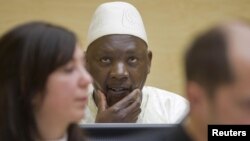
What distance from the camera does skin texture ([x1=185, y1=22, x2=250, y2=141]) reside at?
2.31 feet

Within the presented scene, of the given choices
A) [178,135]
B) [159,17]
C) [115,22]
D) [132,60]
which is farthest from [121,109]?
[159,17]

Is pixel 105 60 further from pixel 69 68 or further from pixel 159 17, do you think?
pixel 159 17

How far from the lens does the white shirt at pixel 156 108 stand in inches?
66.1

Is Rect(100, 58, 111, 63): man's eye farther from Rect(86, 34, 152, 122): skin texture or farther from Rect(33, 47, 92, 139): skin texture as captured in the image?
Rect(33, 47, 92, 139): skin texture

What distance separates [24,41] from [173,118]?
→ 82cm

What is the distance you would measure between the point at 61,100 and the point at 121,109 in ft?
2.14

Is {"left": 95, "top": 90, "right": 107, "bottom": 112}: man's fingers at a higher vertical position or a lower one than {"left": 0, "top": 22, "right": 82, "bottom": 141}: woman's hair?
lower

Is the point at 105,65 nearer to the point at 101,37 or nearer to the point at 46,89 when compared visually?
the point at 101,37

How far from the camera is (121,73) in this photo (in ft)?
5.31

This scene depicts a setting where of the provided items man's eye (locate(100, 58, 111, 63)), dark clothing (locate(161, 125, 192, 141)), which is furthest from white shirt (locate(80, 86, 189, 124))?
dark clothing (locate(161, 125, 192, 141))

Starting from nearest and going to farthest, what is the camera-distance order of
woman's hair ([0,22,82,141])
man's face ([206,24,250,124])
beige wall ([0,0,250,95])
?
man's face ([206,24,250,124]) → woman's hair ([0,22,82,141]) → beige wall ([0,0,250,95])

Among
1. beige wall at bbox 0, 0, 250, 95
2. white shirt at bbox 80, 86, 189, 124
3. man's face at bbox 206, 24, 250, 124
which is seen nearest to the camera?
man's face at bbox 206, 24, 250, 124

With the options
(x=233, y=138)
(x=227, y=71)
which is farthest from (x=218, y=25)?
(x=233, y=138)

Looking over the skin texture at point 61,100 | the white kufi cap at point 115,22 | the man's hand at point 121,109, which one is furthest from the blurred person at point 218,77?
the white kufi cap at point 115,22
